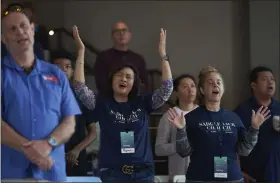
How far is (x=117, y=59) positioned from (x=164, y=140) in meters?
0.46

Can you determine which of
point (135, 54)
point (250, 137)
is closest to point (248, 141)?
point (250, 137)

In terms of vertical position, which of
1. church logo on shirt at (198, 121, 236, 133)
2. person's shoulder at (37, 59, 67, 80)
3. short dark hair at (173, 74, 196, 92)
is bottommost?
church logo on shirt at (198, 121, 236, 133)

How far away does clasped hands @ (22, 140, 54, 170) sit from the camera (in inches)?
75.2

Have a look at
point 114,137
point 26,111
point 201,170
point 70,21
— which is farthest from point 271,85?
point 26,111

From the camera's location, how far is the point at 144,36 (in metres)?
2.39

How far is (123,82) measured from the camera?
225cm

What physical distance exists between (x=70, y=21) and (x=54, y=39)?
13 cm

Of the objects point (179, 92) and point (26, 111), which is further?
point (179, 92)

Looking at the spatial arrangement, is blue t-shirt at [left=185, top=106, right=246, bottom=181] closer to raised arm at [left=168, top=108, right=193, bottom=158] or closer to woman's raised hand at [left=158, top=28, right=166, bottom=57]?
raised arm at [left=168, top=108, right=193, bottom=158]

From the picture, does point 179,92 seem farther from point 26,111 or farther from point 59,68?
point 26,111

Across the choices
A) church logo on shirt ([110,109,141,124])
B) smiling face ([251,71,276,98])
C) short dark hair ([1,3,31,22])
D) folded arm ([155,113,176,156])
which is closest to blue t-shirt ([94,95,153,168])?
church logo on shirt ([110,109,141,124])

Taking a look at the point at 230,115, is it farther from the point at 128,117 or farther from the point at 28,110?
the point at 28,110

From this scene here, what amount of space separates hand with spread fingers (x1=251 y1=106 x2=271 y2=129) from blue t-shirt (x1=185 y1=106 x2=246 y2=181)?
0.07 m

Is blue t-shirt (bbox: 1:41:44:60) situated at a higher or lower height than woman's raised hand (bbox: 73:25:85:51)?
lower
